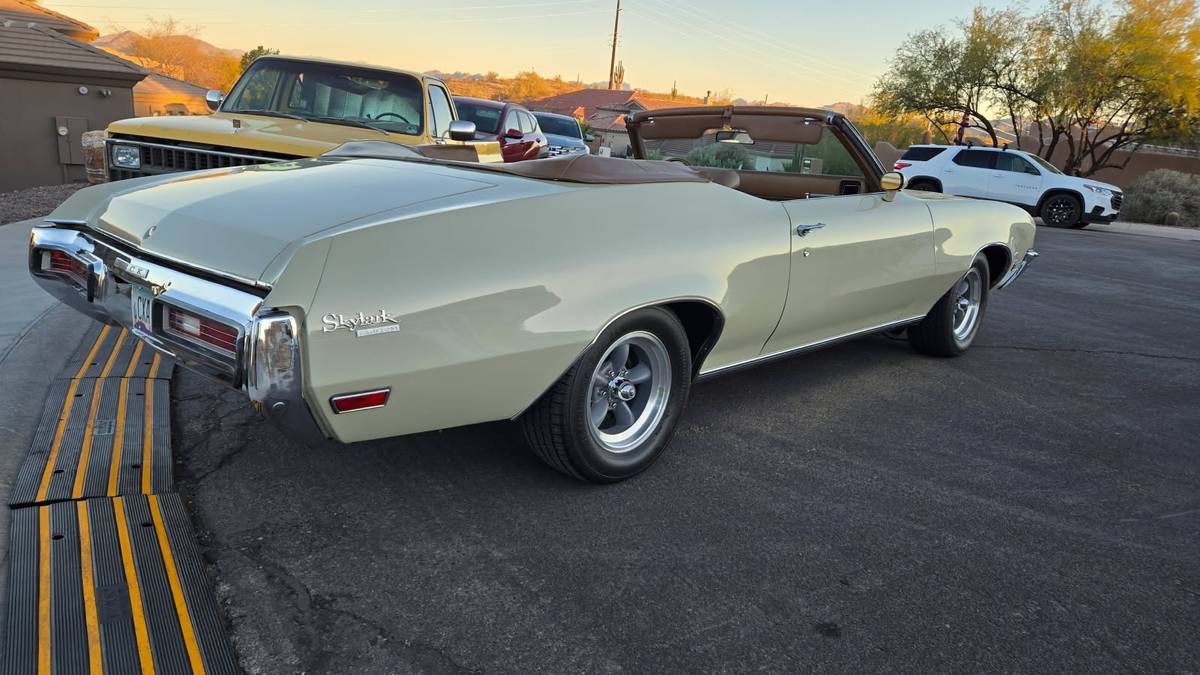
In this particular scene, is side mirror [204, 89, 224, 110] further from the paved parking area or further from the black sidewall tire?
the black sidewall tire

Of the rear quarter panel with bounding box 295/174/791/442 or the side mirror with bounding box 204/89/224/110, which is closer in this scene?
the rear quarter panel with bounding box 295/174/791/442

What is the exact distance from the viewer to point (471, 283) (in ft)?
8.22

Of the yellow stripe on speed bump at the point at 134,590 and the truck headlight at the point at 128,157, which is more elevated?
the truck headlight at the point at 128,157

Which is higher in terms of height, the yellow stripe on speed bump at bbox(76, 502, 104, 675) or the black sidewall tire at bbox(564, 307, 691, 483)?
the black sidewall tire at bbox(564, 307, 691, 483)

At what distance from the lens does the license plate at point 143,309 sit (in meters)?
2.66

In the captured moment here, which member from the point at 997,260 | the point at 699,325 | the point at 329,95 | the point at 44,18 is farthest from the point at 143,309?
the point at 44,18

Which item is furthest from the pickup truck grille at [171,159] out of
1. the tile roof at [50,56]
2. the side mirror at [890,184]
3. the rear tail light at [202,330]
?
the tile roof at [50,56]

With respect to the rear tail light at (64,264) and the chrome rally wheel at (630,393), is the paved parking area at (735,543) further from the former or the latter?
the rear tail light at (64,264)

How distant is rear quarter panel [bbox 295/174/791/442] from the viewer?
2344mm

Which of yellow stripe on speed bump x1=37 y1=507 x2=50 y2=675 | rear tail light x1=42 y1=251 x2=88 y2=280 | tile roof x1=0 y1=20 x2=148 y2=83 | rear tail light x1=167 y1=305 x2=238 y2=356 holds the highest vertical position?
rear tail light x1=167 y1=305 x2=238 y2=356

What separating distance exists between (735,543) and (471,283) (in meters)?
1.22

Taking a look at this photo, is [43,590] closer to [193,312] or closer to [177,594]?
[177,594]

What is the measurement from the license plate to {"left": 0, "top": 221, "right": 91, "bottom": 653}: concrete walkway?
2.28ft

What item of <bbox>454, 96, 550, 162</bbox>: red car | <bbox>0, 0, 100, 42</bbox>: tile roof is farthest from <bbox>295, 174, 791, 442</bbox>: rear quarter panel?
<bbox>0, 0, 100, 42</bbox>: tile roof
